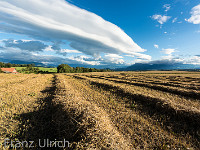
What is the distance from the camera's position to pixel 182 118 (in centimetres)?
784

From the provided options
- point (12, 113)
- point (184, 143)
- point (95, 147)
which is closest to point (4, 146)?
point (12, 113)

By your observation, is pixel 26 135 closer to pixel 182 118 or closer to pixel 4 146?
pixel 4 146

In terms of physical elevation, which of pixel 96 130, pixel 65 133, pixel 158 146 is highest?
pixel 96 130

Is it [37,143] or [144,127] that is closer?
[37,143]

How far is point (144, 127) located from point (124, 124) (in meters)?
1.51

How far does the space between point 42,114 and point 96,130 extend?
5.89 meters

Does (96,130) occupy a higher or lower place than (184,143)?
higher

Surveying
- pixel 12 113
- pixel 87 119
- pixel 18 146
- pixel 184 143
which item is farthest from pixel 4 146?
pixel 184 143

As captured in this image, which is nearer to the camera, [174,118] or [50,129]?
[50,129]

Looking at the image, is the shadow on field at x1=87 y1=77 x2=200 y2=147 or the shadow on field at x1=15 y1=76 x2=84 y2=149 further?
the shadow on field at x1=87 y1=77 x2=200 y2=147

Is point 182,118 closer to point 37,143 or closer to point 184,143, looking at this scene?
point 184,143

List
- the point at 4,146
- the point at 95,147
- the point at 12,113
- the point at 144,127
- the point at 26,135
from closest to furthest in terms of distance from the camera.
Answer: the point at 95,147 < the point at 4,146 < the point at 26,135 < the point at 144,127 < the point at 12,113

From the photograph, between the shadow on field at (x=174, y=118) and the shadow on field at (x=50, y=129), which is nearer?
the shadow on field at (x=50, y=129)

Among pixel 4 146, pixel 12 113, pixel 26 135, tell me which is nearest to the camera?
pixel 4 146
